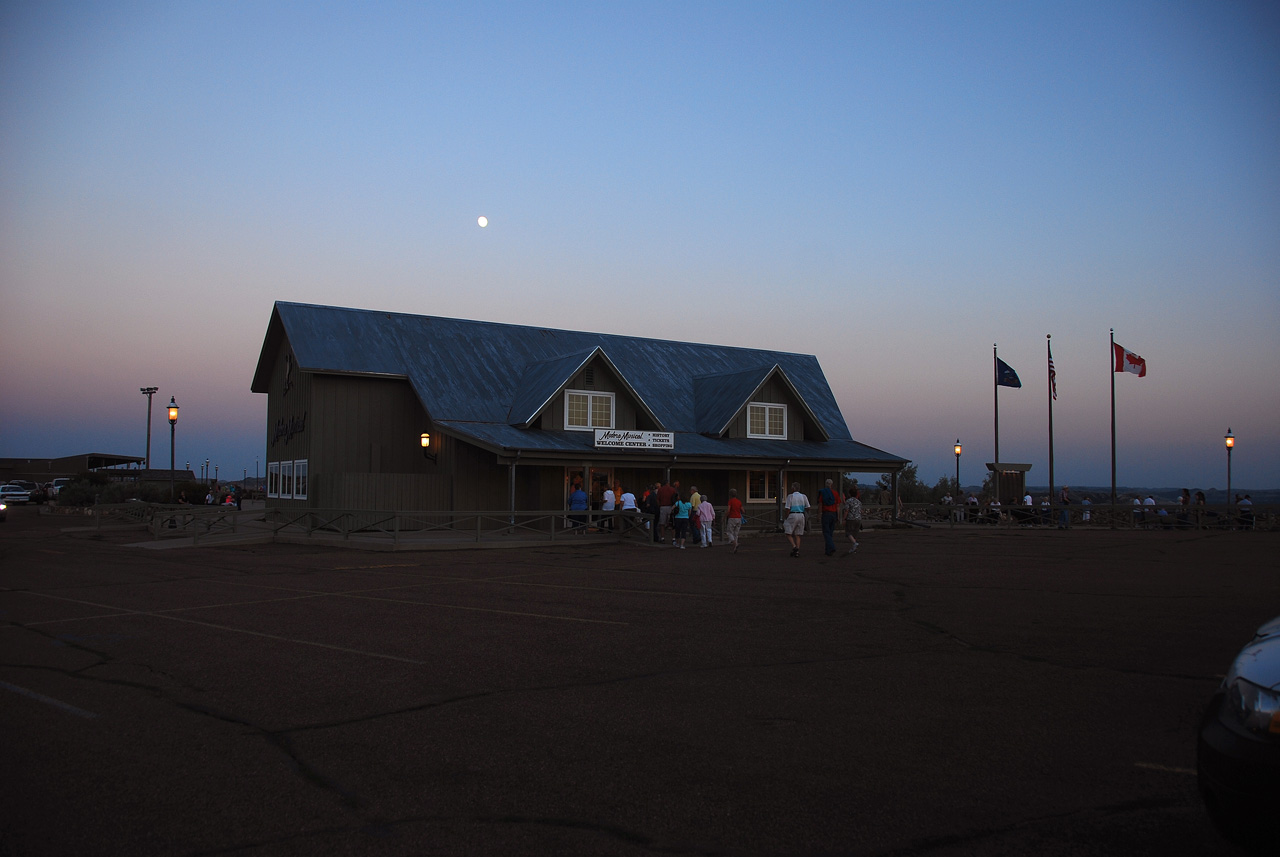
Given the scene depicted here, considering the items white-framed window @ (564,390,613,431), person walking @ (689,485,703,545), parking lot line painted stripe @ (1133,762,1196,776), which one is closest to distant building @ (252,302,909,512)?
white-framed window @ (564,390,613,431)

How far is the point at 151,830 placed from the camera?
4.82 meters

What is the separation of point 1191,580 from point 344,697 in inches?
562

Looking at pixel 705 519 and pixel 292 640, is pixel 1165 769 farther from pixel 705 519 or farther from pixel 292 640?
pixel 705 519

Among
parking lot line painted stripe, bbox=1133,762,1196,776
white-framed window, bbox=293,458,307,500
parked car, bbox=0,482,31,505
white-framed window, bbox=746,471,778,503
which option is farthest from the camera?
parked car, bbox=0,482,31,505

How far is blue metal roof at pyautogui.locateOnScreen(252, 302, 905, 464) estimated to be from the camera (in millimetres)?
29938

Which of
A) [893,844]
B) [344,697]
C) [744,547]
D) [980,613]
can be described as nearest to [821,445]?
[744,547]

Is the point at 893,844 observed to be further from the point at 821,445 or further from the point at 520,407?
the point at 821,445

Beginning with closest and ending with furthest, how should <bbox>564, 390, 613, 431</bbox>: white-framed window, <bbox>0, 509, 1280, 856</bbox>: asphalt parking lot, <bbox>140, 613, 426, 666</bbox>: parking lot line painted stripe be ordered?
<bbox>0, 509, 1280, 856</bbox>: asphalt parking lot < <bbox>140, 613, 426, 666</bbox>: parking lot line painted stripe < <bbox>564, 390, 613, 431</bbox>: white-framed window

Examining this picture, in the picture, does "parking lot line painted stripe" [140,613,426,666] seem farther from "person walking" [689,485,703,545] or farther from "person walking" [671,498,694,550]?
"person walking" [689,485,703,545]

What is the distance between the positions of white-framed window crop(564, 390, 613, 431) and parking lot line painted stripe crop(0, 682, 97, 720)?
22.8 meters

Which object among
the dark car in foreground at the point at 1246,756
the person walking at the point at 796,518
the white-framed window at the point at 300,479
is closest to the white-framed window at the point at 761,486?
the person walking at the point at 796,518

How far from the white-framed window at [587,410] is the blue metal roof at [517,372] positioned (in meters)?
0.65

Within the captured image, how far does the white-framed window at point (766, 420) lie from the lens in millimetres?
34688

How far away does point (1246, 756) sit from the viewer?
13.0 ft
